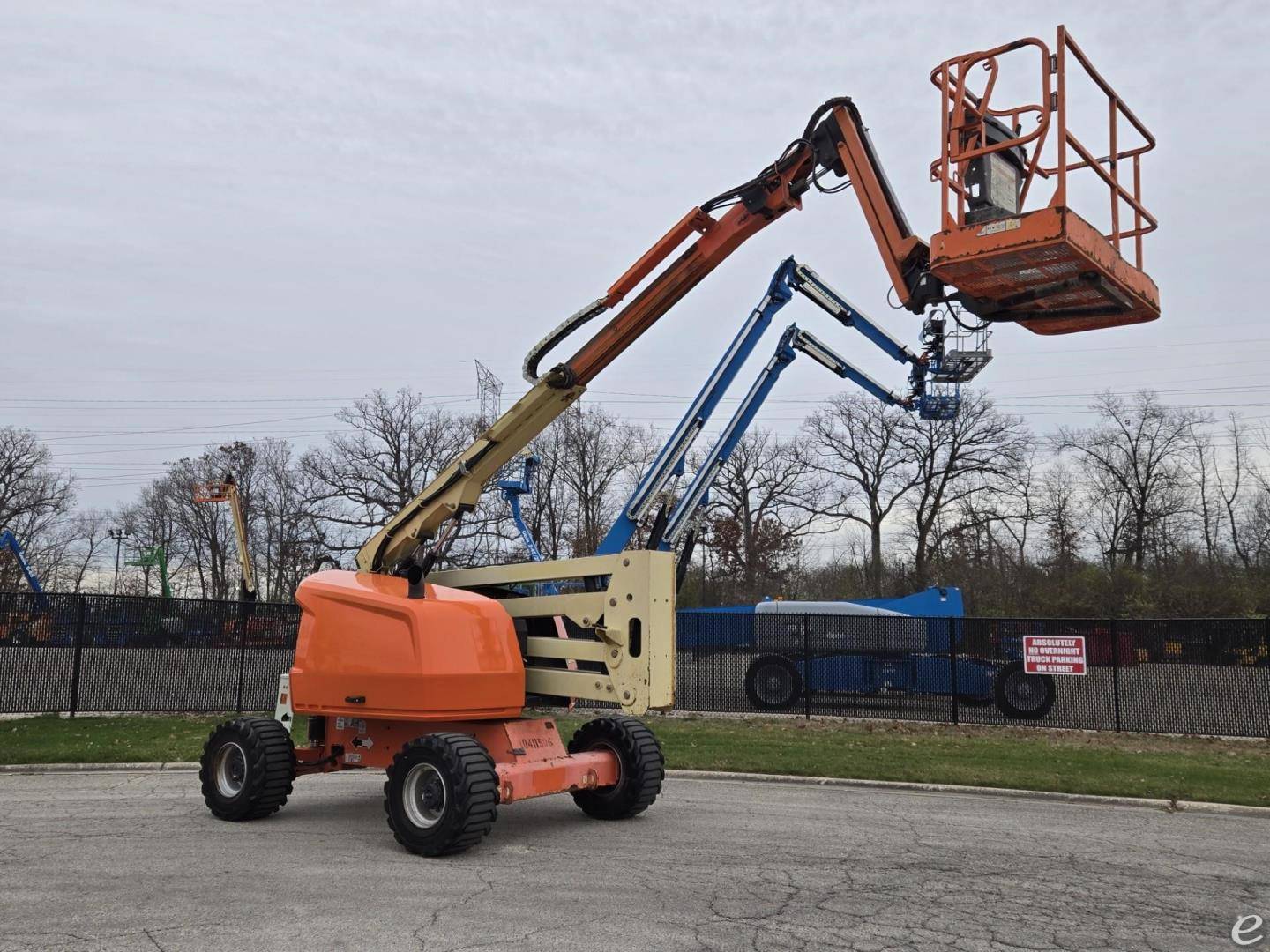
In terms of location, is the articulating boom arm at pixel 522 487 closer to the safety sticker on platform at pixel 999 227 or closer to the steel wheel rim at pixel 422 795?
the steel wheel rim at pixel 422 795

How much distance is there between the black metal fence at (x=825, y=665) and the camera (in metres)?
17.1

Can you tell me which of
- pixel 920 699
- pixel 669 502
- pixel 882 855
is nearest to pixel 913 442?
pixel 920 699

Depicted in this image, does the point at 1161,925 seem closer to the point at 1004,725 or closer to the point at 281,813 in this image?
the point at 281,813

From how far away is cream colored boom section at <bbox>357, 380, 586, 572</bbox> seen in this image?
34.2ft

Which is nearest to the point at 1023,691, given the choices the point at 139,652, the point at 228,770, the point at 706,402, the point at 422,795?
the point at 706,402

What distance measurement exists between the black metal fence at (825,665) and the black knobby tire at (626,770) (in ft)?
31.4

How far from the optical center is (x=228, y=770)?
9.98 meters

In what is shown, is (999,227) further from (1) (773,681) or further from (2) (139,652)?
(2) (139,652)

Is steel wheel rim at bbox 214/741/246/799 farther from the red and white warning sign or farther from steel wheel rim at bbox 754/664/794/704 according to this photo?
the red and white warning sign

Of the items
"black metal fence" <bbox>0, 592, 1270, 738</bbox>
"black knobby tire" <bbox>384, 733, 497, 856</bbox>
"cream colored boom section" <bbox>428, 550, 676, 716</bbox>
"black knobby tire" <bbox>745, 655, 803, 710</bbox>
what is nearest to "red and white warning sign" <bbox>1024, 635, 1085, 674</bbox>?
"black metal fence" <bbox>0, 592, 1270, 738</bbox>

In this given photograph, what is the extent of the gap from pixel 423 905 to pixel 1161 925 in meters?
4.57

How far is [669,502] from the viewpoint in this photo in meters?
16.7

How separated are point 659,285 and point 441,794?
16.2 ft

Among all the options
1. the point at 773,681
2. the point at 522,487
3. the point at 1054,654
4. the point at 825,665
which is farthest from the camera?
the point at 773,681
